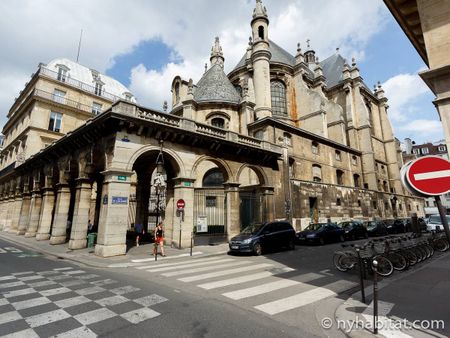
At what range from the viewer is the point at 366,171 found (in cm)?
3244

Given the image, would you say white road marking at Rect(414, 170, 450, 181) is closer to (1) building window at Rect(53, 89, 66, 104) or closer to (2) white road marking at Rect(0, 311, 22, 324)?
(2) white road marking at Rect(0, 311, 22, 324)

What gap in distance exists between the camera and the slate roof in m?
24.7

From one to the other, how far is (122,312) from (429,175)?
5030 millimetres

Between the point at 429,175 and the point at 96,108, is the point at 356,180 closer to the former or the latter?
the point at 429,175

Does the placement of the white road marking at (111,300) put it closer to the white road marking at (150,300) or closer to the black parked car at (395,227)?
the white road marking at (150,300)

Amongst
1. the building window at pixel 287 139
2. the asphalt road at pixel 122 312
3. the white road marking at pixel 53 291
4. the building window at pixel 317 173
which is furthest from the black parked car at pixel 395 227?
the white road marking at pixel 53 291

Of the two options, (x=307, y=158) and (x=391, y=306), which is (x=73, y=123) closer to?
(x=307, y=158)

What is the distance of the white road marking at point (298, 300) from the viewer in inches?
176

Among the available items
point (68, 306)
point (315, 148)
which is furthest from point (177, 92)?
point (68, 306)

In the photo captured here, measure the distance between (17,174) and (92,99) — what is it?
12.4 metres

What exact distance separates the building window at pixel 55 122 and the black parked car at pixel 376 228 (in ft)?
111

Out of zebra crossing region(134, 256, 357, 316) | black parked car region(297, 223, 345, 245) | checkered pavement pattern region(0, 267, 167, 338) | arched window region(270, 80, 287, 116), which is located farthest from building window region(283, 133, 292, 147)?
checkered pavement pattern region(0, 267, 167, 338)

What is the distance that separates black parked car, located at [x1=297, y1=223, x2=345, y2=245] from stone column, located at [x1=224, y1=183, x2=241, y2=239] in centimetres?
410

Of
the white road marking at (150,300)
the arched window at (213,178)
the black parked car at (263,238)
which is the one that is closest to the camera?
the white road marking at (150,300)
